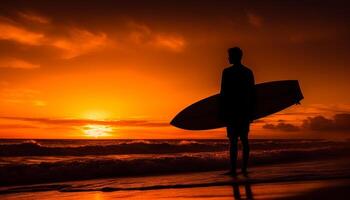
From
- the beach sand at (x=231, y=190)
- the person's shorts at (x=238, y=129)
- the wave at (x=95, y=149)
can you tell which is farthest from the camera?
the wave at (x=95, y=149)

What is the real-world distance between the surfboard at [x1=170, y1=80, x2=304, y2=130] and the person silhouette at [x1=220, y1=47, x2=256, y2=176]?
211 centimetres

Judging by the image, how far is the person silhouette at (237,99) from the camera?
6.83 metres

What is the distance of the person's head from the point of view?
688 cm

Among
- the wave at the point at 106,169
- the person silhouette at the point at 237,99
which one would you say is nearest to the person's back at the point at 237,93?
the person silhouette at the point at 237,99

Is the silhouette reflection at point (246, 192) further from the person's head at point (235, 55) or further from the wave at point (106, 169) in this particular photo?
the wave at point (106, 169)

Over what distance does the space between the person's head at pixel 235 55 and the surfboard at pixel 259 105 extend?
2.36 meters

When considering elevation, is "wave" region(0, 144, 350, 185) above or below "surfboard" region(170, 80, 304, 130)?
below

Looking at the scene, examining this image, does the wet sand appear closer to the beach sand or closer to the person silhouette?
the beach sand

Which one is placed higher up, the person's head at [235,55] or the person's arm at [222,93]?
the person's head at [235,55]

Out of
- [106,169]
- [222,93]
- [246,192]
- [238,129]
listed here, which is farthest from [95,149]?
[246,192]

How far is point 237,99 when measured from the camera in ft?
22.5

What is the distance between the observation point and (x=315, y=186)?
511 cm

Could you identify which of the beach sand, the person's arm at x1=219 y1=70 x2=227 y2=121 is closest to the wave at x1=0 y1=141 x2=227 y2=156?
the person's arm at x1=219 y1=70 x2=227 y2=121

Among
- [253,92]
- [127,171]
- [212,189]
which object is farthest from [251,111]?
[127,171]
